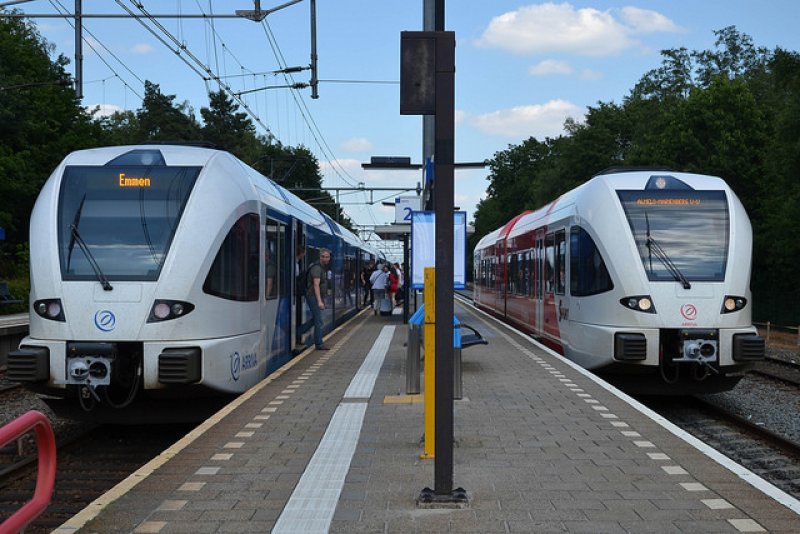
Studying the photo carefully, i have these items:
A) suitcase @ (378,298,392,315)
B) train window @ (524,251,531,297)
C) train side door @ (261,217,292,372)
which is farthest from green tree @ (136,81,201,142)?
train side door @ (261,217,292,372)

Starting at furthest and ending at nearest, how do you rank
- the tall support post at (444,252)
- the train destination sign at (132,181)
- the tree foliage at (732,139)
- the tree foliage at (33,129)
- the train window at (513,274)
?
the tree foliage at (33,129), the tree foliage at (732,139), the train window at (513,274), the train destination sign at (132,181), the tall support post at (444,252)

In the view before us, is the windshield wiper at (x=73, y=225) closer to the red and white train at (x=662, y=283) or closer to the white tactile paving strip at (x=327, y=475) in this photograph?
the white tactile paving strip at (x=327, y=475)

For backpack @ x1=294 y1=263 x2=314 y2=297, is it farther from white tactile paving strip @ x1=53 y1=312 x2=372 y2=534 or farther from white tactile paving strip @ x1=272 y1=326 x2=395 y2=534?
white tactile paving strip @ x1=272 y1=326 x2=395 y2=534

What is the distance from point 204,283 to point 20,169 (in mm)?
37064

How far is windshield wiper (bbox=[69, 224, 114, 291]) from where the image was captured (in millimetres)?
9227

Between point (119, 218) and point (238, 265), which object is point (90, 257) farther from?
point (238, 265)

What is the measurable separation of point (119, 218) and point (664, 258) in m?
6.74

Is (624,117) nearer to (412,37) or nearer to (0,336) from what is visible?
(0,336)

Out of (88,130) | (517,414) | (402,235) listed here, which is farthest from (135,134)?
(517,414)

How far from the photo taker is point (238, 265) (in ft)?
34.0

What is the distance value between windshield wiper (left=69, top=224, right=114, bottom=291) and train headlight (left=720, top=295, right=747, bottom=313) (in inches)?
289

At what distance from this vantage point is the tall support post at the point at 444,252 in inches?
240

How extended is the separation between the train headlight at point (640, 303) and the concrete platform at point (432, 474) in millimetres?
1437

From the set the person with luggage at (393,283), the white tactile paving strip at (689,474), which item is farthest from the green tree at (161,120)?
the white tactile paving strip at (689,474)
